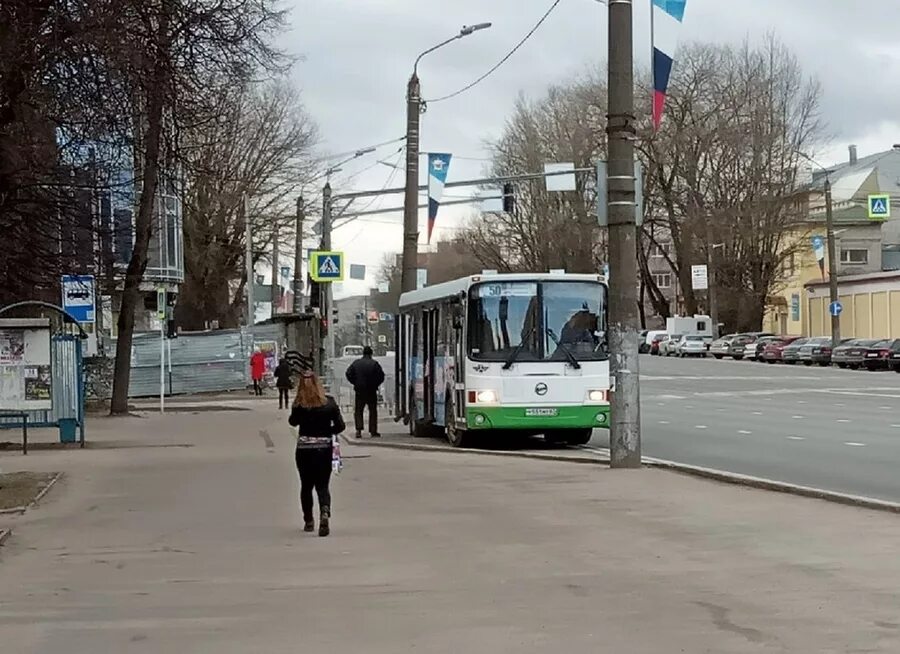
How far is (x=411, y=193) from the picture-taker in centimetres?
2966

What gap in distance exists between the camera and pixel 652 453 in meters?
21.7

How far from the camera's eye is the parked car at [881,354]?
60.1m

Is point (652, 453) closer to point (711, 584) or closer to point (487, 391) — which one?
point (487, 391)

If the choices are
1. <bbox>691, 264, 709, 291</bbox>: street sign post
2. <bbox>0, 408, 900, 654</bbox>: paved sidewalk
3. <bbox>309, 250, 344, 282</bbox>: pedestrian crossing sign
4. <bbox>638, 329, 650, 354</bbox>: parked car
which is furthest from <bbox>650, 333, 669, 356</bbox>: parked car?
<bbox>0, 408, 900, 654</bbox>: paved sidewalk

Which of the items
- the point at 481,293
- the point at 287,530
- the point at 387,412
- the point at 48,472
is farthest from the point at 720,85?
the point at 287,530

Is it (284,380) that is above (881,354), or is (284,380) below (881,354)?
below

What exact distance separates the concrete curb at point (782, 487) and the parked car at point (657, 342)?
68424mm

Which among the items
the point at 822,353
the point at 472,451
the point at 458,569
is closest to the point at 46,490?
the point at 472,451

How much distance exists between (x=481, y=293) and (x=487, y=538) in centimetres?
1039

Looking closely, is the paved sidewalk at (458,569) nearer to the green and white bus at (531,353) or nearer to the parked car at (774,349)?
the green and white bus at (531,353)

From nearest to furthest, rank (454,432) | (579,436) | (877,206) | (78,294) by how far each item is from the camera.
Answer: (454,432) → (579,436) → (78,294) → (877,206)

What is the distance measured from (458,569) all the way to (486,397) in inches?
450

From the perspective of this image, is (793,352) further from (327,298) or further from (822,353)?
(327,298)

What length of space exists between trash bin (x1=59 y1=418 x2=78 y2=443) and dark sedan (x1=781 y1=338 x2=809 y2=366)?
50.0 m
